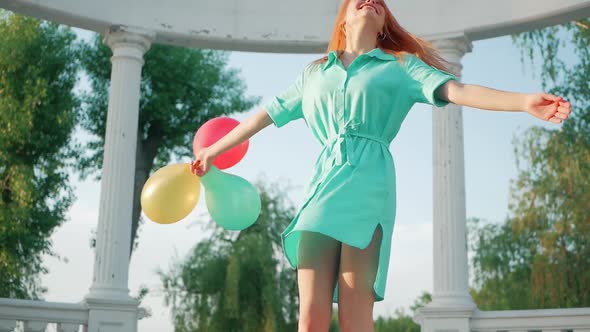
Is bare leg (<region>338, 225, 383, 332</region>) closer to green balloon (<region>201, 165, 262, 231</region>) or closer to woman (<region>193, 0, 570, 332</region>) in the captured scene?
woman (<region>193, 0, 570, 332</region>)

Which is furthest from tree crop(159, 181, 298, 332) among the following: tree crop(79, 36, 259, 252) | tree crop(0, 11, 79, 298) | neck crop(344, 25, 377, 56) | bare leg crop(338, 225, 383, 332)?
bare leg crop(338, 225, 383, 332)

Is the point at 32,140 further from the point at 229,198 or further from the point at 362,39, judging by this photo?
the point at 362,39

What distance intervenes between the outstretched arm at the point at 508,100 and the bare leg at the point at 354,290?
1.01 meters

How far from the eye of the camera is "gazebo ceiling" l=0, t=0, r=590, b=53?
1469 centimetres

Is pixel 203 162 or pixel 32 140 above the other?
pixel 32 140

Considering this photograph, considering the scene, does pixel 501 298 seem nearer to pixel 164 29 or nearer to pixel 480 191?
pixel 480 191

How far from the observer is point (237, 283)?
1094 inches

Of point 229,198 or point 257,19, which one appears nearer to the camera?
point 229,198

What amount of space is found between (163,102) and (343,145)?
2894 centimetres

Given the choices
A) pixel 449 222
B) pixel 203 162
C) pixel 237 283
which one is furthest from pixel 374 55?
pixel 237 283

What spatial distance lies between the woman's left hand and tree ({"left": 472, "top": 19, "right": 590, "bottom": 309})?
831 inches

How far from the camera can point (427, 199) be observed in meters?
29.7

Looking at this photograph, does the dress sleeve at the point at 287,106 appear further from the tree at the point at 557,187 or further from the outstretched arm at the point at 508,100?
the tree at the point at 557,187

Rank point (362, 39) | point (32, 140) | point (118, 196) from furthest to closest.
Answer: point (32, 140), point (118, 196), point (362, 39)
